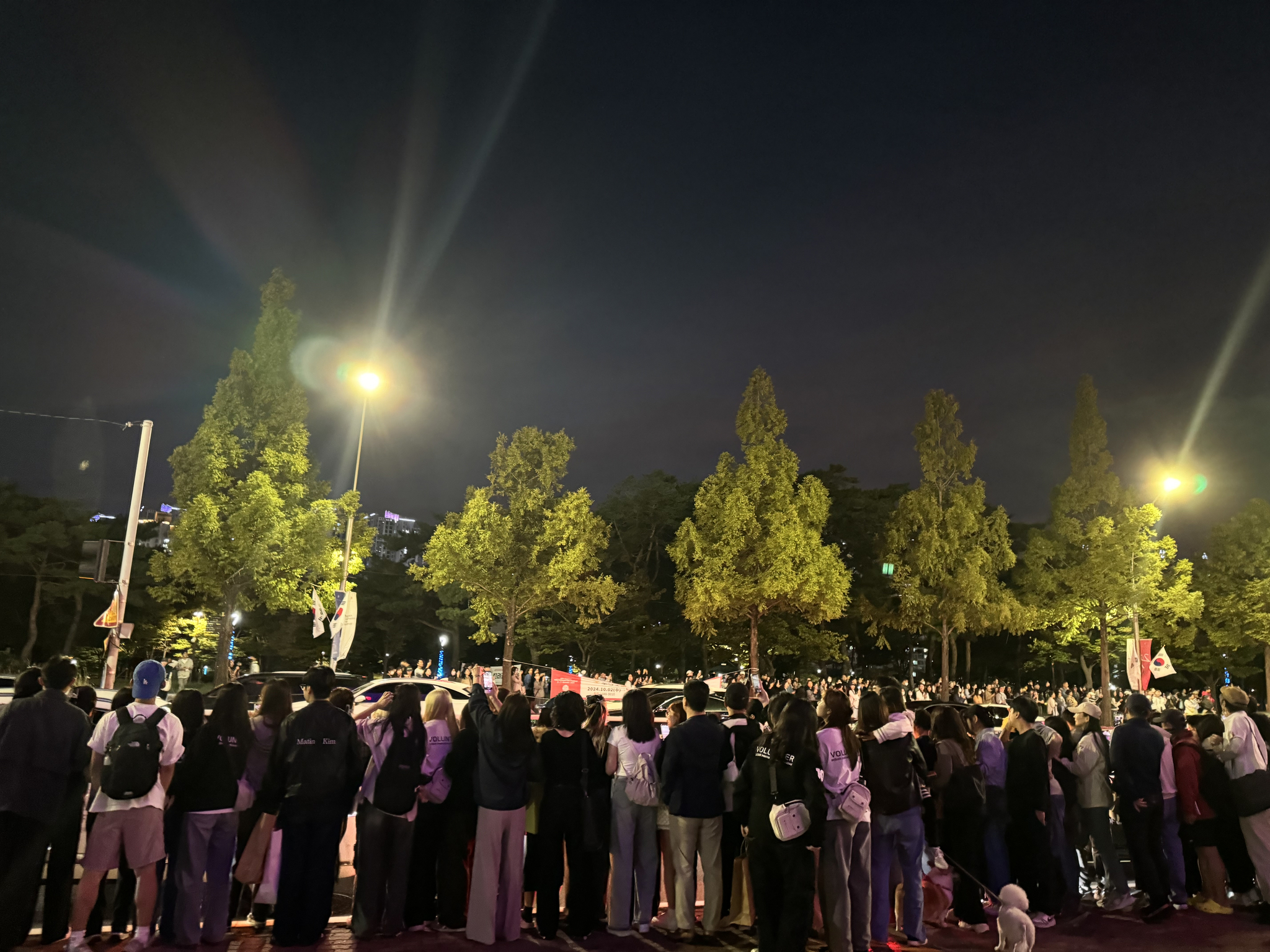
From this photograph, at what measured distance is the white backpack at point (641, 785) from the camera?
21.1ft

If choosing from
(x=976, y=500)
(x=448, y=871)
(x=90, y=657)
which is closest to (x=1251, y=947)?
(x=448, y=871)

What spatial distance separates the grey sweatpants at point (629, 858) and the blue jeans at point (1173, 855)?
500 centimetres

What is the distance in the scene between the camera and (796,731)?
5.54 meters

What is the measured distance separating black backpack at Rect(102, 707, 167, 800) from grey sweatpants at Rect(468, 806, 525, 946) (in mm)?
2259

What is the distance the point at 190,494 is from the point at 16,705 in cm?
1931

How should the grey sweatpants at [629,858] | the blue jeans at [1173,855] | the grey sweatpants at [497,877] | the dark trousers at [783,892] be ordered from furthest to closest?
the blue jeans at [1173,855], the grey sweatpants at [629,858], the grey sweatpants at [497,877], the dark trousers at [783,892]

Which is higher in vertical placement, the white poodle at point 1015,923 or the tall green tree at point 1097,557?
the tall green tree at point 1097,557

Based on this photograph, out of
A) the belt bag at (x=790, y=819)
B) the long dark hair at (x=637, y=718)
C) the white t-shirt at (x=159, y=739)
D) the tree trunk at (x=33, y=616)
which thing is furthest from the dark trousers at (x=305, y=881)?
the tree trunk at (x=33, y=616)

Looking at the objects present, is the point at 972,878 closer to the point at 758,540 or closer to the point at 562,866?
the point at 562,866

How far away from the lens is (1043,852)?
7094mm

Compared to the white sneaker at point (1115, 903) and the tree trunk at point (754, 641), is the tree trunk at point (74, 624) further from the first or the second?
the white sneaker at point (1115, 903)

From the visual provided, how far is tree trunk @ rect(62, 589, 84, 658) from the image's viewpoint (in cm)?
3597

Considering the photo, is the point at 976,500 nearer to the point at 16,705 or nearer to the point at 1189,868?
the point at 1189,868

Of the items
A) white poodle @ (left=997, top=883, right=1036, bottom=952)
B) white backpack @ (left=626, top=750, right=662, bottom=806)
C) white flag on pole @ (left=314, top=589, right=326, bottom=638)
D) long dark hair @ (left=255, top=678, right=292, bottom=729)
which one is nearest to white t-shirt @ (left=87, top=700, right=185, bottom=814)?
long dark hair @ (left=255, top=678, right=292, bottom=729)
